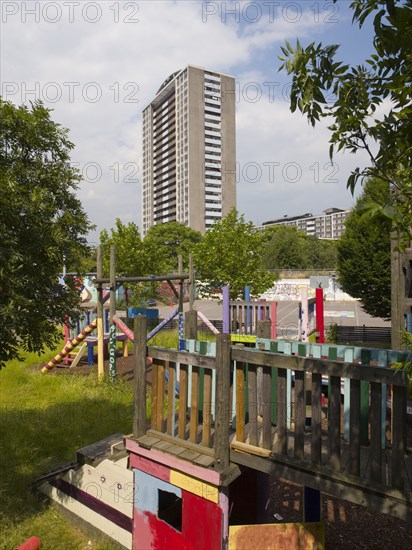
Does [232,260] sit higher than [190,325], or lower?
higher

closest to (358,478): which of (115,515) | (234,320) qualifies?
(115,515)

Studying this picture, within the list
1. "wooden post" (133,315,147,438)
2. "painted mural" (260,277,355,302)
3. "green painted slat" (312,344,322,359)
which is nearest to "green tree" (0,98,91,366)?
"wooden post" (133,315,147,438)

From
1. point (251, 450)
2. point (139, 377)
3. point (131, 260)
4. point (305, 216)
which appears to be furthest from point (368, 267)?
point (305, 216)

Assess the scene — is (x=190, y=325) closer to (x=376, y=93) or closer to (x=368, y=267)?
(x=376, y=93)

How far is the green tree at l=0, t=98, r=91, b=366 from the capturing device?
4.30 meters

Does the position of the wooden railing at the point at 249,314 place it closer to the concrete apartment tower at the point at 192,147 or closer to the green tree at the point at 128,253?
the green tree at the point at 128,253

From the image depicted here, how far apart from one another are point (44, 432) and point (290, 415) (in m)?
5.21

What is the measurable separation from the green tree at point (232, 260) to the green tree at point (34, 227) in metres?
13.8

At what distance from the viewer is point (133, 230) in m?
25.1

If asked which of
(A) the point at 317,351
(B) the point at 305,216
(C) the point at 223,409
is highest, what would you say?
(B) the point at 305,216

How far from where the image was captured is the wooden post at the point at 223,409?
3600mm

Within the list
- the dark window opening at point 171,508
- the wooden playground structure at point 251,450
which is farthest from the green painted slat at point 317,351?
the dark window opening at point 171,508

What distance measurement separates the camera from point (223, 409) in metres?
3.61

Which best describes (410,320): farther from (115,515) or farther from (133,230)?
(133,230)
